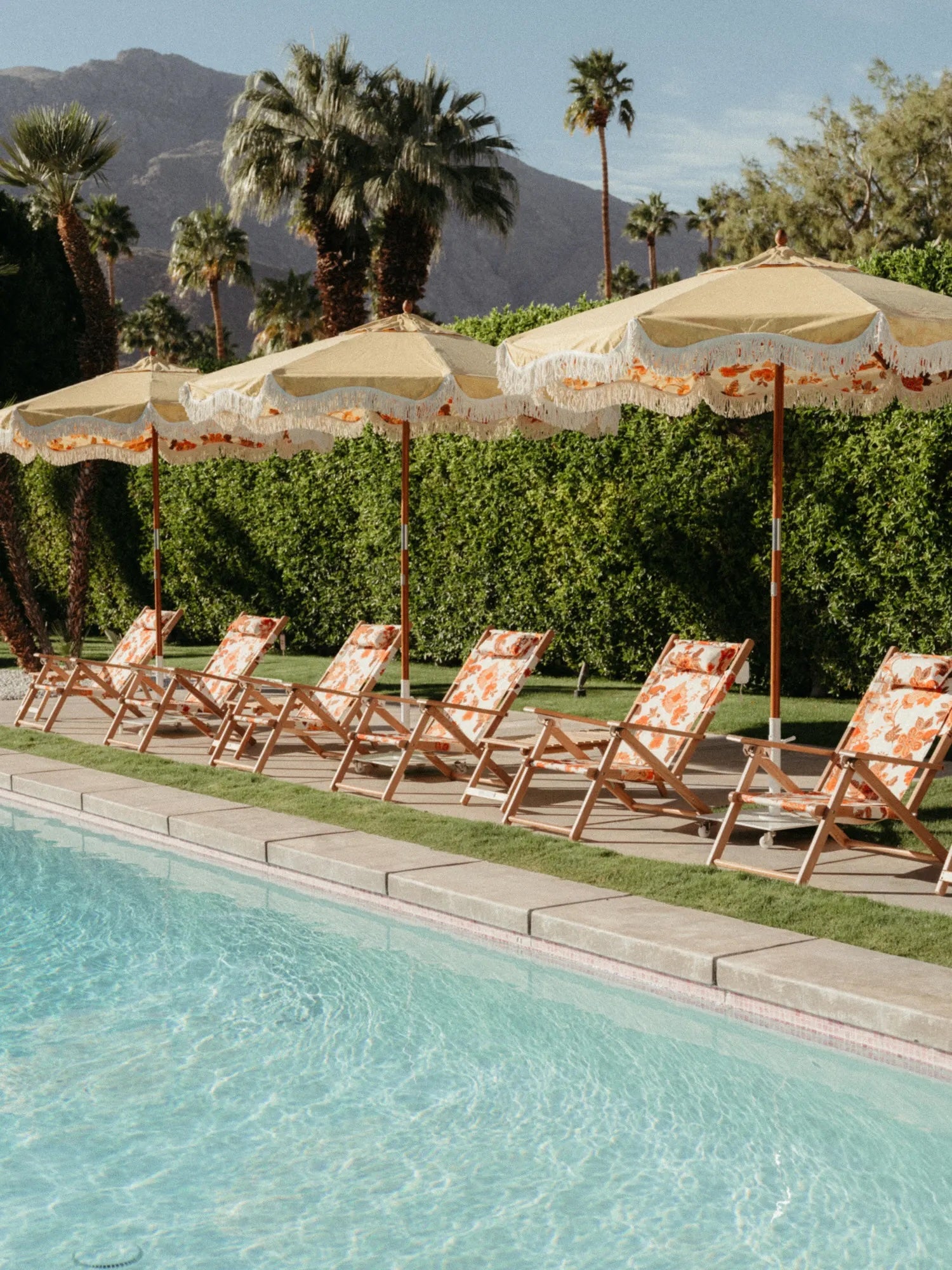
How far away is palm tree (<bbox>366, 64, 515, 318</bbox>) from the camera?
27516 millimetres

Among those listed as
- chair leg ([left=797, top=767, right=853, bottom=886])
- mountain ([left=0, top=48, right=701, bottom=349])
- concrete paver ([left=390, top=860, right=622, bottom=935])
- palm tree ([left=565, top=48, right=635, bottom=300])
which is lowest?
concrete paver ([left=390, top=860, right=622, bottom=935])

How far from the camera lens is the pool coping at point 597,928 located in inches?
175

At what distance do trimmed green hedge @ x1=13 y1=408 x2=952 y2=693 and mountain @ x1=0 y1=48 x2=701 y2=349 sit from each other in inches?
4173

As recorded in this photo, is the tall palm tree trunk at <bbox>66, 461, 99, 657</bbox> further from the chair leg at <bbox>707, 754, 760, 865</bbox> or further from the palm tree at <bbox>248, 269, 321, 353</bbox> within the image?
the palm tree at <bbox>248, 269, 321, 353</bbox>

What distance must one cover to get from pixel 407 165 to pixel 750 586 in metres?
17.7

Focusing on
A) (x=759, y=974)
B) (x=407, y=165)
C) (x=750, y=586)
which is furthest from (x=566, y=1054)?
(x=407, y=165)

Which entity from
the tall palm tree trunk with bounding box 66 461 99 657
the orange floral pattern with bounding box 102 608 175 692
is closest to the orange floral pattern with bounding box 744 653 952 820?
the orange floral pattern with bounding box 102 608 175 692

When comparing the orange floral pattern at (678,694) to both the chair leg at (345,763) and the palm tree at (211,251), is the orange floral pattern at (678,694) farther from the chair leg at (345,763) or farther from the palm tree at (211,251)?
the palm tree at (211,251)

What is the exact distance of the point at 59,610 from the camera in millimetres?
21734

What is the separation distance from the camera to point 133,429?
34.6ft

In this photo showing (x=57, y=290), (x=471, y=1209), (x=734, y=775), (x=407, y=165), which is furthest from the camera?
(x=407, y=165)

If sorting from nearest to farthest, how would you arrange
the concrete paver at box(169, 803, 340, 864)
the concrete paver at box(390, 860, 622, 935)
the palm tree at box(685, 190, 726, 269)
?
the concrete paver at box(390, 860, 622, 935) < the concrete paver at box(169, 803, 340, 864) < the palm tree at box(685, 190, 726, 269)

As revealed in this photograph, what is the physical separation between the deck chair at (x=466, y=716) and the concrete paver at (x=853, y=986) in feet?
9.84

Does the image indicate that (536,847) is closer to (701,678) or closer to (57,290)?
(701,678)
